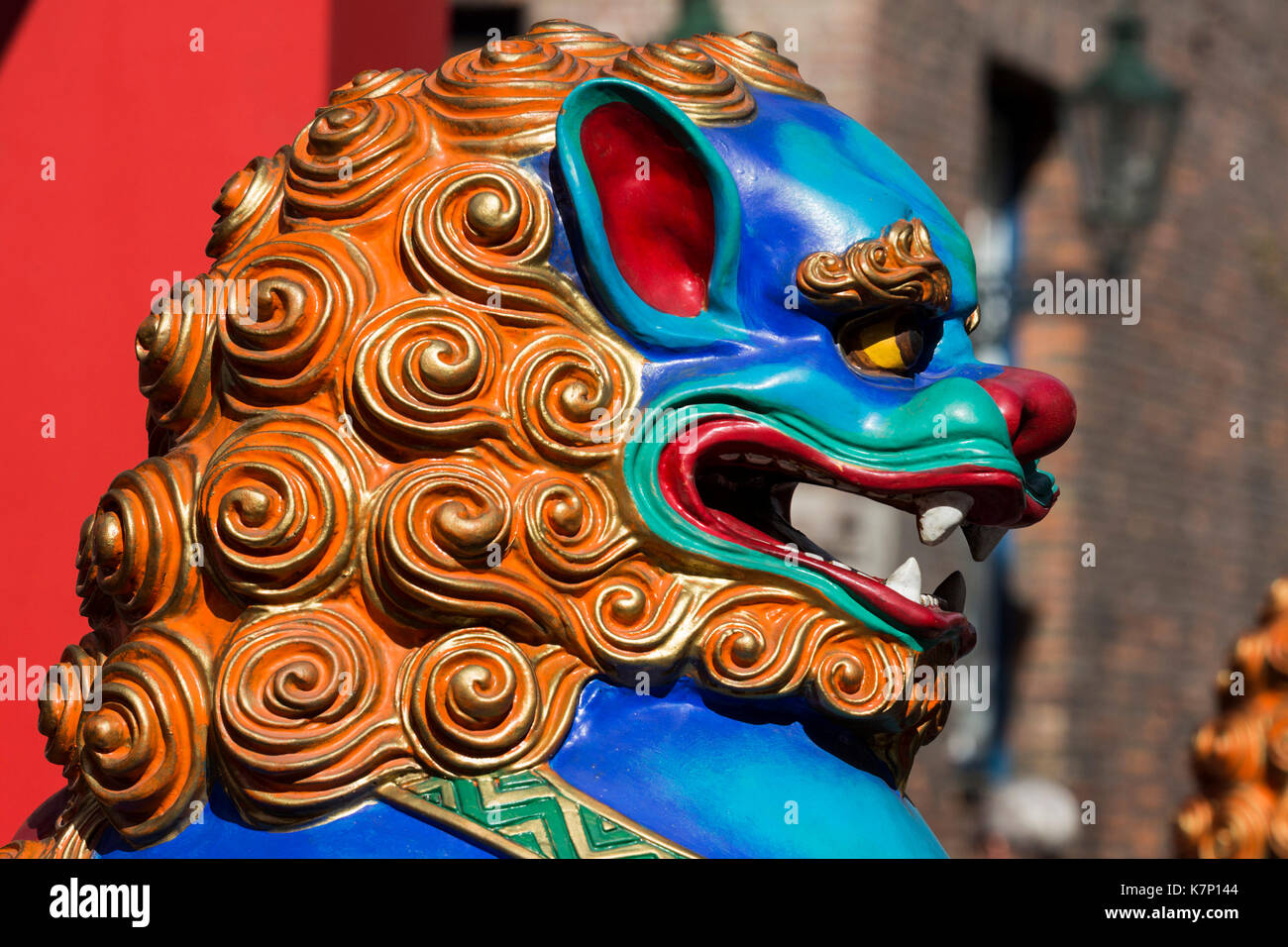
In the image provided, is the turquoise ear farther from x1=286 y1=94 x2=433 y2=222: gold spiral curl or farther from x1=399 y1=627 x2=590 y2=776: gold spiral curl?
x1=399 y1=627 x2=590 y2=776: gold spiral curl

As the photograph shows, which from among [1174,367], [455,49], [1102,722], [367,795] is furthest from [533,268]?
[1174,367]

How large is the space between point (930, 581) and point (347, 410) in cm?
474

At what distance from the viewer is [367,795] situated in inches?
61.2

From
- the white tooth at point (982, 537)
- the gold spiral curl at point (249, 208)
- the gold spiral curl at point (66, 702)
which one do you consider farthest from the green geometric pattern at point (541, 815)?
the gold spiral curl at point (249, 208)

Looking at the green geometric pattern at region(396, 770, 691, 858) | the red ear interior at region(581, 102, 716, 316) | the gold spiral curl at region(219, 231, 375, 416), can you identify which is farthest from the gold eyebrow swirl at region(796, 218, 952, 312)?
the green geometric pattern at region(396, 770, 691, 858)

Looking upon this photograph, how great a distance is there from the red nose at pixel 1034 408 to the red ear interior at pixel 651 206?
0.32 m

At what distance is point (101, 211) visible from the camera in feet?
9.08

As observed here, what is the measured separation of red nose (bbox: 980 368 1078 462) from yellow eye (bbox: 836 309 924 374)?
0.30ft

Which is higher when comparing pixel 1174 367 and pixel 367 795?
pixel 367 795

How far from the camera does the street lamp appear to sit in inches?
220

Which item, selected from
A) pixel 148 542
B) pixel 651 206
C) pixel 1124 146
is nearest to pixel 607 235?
pixel 651 206

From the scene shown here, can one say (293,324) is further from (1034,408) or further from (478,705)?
(1034,408)

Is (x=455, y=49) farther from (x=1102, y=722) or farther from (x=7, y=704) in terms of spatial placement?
Answer: (x=7, y=704)

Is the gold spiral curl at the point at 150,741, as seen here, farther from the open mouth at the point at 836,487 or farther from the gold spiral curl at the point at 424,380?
the open mouth at the point at 836,487
